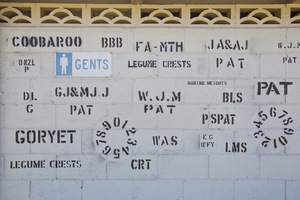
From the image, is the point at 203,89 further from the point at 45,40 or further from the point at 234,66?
the point at 45,40

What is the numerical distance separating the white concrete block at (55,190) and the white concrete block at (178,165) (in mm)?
775

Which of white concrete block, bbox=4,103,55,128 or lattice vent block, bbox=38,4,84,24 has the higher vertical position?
lattice vent block, bbox=38,4,84,24

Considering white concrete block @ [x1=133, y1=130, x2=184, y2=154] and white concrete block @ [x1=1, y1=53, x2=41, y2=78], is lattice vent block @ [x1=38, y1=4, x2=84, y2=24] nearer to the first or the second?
white concrete block @ [x1=1, y1=53, x2=41, y2=78]

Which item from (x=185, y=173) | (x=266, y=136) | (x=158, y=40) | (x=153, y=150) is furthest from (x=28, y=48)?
(x=266, y=136)

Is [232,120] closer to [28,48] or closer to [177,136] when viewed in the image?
[177,136]

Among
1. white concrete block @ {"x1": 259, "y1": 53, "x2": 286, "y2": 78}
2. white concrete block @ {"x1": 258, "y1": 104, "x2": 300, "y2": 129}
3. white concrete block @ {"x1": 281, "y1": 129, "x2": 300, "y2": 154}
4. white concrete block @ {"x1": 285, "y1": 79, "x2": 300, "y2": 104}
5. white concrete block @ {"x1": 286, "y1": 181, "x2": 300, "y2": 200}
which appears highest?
white concrete block @ {"x1": 259, "y1": 53, "x2": 286, "y2": 78}

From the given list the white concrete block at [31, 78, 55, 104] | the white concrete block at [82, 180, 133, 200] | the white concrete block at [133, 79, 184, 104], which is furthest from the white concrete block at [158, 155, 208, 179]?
the white concrete block at [31, 78, 55, 104]

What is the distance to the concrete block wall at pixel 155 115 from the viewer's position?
3.73 meters

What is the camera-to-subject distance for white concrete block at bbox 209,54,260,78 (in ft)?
12.3

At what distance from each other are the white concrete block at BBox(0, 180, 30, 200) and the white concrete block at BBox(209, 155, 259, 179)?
1687 millimetres

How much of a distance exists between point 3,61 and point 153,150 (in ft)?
5.15

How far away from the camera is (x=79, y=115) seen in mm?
3742

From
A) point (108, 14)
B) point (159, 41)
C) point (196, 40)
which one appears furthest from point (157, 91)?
point (108, 14)

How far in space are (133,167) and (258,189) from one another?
1167mm
